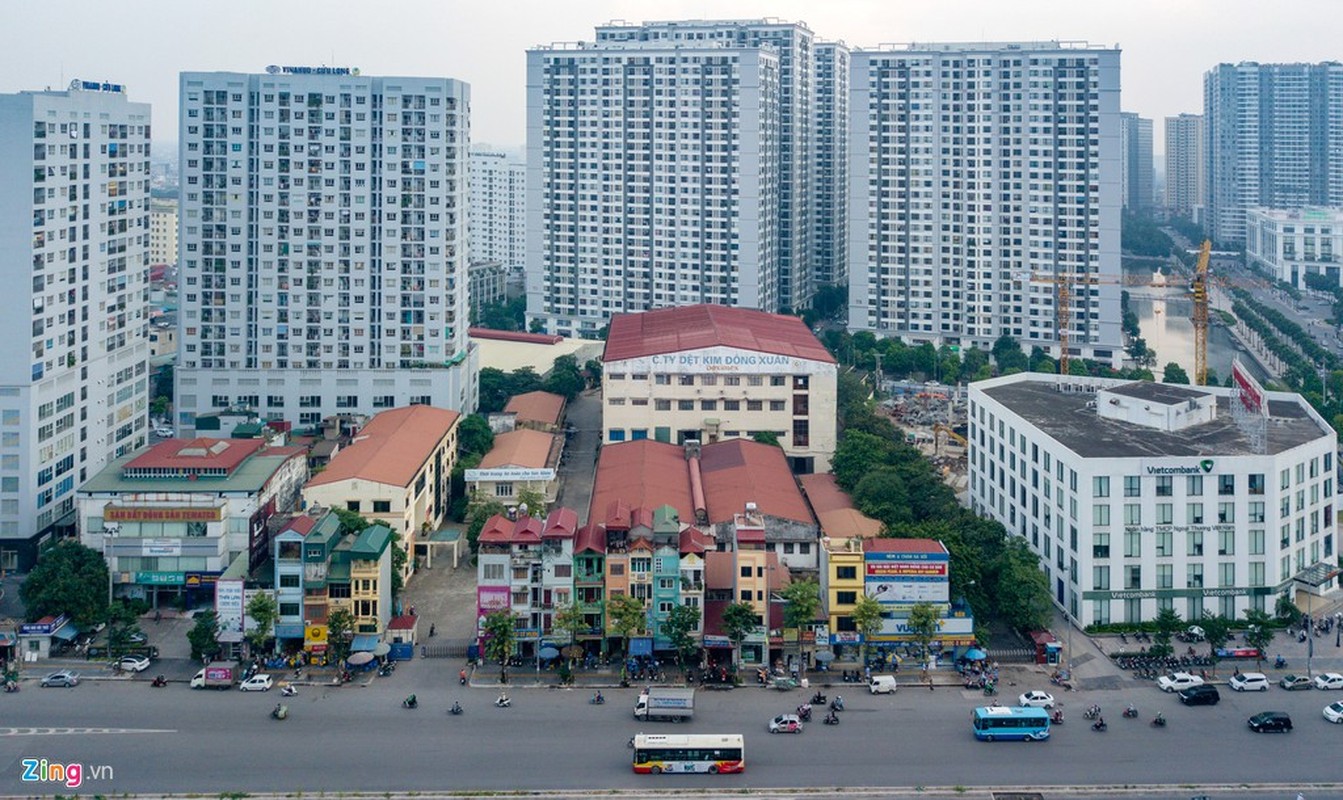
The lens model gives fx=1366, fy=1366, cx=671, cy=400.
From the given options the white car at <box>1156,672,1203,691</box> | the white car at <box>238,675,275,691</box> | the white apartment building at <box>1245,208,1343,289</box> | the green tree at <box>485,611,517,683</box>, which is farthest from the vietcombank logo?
the white apartment building at <box>1245,208,1343,289</box>

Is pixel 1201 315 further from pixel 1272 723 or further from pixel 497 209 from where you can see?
pixel 497 209

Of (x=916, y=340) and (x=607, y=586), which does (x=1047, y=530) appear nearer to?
(x=607, y=586)

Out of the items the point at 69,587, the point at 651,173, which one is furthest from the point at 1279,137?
the point at 69,587

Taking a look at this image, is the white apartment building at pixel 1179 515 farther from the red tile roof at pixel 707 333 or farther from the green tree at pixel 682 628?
the red tile roof at pixel 707 333

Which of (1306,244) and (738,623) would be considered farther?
(1306,244)

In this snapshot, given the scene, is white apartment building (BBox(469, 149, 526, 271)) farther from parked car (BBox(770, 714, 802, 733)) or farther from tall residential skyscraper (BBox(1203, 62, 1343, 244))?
parked car (BBox(770, 714, 802, 733))

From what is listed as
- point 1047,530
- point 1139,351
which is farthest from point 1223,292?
point 1047,530
